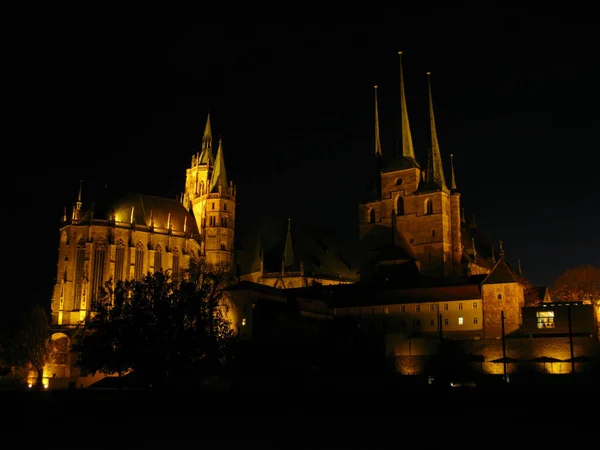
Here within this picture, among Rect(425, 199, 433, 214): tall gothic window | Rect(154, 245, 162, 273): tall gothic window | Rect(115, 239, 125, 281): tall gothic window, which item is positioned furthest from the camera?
Rect(425, 199, 433, 214): tall gothic window

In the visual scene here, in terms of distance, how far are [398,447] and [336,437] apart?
309 centimetres

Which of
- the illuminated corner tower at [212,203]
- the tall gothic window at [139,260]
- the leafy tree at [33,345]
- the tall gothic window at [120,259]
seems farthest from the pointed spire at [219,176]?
the leafy tree at [33,345]

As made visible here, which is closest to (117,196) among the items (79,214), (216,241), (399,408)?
(79,214)

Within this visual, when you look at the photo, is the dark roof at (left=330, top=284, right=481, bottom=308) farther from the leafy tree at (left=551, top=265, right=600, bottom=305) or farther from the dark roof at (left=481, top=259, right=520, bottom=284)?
the leafy tree at (left=551, top=265, right=600, bottom=305)

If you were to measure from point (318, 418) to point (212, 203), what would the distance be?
236 feet

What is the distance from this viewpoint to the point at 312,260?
337 ft

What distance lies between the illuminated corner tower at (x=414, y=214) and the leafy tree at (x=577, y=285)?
42.0 feet

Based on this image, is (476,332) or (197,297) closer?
(197,297)

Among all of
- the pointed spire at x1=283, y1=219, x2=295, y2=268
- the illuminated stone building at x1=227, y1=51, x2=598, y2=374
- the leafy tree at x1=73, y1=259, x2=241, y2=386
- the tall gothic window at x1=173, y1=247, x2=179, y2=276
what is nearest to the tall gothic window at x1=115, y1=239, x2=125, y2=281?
the tall gothic window at x1=173, y1=247, x2=179, y2=276

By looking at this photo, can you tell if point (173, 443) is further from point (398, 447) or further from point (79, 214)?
point (79, 214)

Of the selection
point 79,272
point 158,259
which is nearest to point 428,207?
point 158,259

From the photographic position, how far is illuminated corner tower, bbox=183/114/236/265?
10044 centimetres

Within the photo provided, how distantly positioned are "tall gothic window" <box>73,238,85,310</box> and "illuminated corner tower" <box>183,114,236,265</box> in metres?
16.3

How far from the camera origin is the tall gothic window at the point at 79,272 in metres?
87.2
